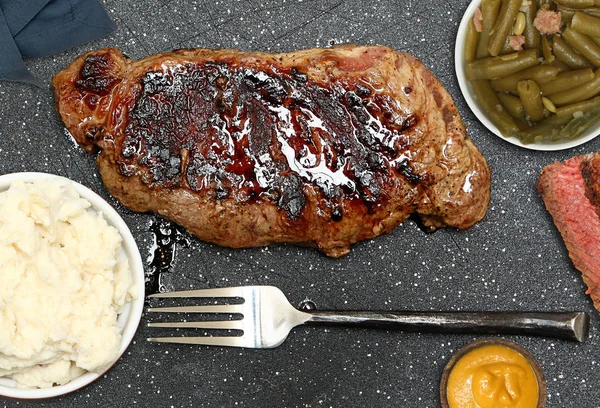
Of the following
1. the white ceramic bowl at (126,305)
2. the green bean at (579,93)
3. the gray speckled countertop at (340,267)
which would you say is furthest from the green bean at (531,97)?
the white ceramic bowl at (126,305)

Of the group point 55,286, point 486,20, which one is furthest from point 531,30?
point 55,286

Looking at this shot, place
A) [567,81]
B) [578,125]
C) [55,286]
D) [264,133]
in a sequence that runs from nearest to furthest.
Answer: [55,286] → [264,133] → [567,81] → [578,125]

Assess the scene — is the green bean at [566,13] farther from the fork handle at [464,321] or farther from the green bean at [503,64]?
the fork handle at [464,321]

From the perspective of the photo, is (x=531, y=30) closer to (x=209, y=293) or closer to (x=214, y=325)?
(x=209, y=293)

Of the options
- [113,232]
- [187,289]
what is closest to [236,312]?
[187,289]

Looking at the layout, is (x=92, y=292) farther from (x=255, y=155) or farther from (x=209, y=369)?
(x=255, y=155)

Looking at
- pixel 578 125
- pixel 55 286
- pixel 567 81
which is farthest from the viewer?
pixel 578 125

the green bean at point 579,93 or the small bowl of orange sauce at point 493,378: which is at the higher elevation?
the green bean at point 579,93

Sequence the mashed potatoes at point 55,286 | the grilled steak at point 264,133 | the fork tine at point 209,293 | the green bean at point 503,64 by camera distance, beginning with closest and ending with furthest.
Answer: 1. the mashed potatoes at point 55,286
2. the grilled steak at point 264,133
3. the green bean at point 503,64
4. the fork tine at point 209,293
